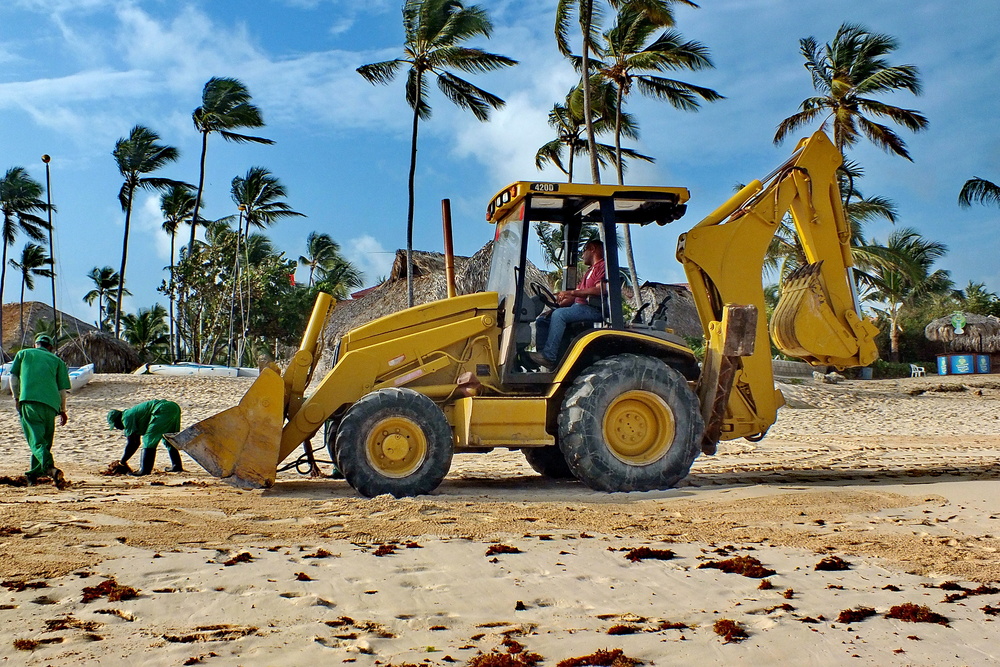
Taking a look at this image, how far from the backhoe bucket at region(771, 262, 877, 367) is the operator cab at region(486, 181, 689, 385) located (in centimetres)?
125

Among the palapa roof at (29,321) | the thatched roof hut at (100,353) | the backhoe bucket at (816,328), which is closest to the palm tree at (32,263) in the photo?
the palapa roof at (29,321)

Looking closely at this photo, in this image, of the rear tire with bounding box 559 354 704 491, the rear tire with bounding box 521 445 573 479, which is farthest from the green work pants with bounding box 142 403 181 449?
the rear tire with bounding box 559 354 704 491

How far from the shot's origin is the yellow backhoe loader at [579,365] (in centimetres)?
709

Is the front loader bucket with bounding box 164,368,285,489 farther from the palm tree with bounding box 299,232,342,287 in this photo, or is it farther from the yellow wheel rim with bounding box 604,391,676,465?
the palm tree with bounding box 299,232,342,287

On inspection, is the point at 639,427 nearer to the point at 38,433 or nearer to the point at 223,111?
Answer: the point at 38,433

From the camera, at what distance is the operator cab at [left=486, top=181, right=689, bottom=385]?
7609 mm

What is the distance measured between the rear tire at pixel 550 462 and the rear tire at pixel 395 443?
1984 mm

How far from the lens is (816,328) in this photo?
8.12 m

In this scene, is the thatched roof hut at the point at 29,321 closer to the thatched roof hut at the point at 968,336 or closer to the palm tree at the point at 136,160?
the palm tree at the point at 136,160

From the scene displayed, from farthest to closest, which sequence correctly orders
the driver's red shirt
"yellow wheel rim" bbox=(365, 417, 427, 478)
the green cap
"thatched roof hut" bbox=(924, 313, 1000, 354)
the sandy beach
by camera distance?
"thatched roof hut" bbox=(924, 313, 1000, 354) < the green cap < the driver's red shirt < "yellow wheel rim" bbox=(365, 417, 427, 478) < the sandy beach

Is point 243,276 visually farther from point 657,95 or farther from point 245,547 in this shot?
point 245,547

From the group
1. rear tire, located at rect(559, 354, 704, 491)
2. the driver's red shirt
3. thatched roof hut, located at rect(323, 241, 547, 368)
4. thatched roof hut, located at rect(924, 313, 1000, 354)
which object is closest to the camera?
rear tire, located at rect(559, 354, 704, 491)

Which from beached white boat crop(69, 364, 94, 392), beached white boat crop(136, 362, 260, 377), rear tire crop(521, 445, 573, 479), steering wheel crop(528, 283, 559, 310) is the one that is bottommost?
rear tire crop(521, 445, 573, 479)

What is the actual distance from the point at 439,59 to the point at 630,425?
21.2 metres
